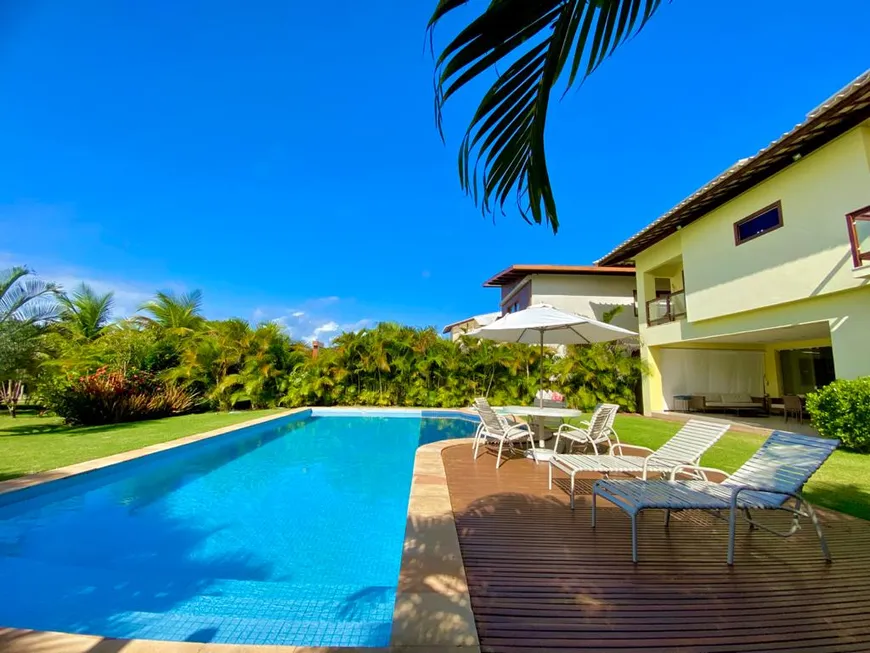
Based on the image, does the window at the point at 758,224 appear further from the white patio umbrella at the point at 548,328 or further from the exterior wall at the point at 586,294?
the exterior wall at the point at 586,294

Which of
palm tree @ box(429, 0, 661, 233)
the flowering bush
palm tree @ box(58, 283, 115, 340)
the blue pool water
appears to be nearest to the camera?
palm tree @ box(429, 0, 661, 233)

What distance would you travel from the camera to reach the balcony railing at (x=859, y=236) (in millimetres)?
7895

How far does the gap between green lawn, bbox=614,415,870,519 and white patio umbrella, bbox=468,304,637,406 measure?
2.55 m

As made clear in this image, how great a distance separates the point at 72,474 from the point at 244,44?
1133 centimetres

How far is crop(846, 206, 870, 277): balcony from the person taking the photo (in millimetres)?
7883

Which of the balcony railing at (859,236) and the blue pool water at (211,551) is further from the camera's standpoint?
the balcony railing at (859,236)

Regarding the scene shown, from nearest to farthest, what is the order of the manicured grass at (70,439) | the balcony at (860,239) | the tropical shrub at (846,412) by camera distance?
the manicured grass at (70,439), the tropical shrub at (846,412), the balcony at (860,239)

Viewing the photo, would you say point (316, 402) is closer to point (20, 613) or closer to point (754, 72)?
point (20, 613)

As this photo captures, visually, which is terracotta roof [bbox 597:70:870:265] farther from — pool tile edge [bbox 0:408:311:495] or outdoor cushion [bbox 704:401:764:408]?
pool tile edge [bbox 0:408:311:495]

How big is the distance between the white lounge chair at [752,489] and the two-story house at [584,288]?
14.4 meters

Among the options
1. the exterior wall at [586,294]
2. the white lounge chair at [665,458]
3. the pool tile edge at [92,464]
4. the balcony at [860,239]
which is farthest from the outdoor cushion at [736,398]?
the pool tile edge at [92,464]

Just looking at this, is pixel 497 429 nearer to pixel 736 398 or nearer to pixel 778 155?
pixel 778 155

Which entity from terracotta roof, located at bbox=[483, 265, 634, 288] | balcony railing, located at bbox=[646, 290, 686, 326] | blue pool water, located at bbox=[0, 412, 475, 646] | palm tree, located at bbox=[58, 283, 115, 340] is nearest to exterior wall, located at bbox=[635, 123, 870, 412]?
→ balcony railing, located at bbox=[646, 290, 686, 326]

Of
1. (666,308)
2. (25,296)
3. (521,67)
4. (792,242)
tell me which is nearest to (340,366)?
(25,296)
